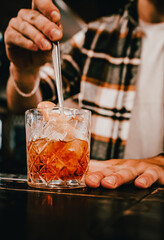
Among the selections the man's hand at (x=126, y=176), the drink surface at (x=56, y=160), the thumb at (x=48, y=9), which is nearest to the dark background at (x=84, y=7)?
the thumb at (x=48, y=9)

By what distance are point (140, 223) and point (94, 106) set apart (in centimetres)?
179

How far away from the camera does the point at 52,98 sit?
6.88 feet

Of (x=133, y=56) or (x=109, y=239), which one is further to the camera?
(x=133, y=56)

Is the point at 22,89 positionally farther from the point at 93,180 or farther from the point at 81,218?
the point at 81,218

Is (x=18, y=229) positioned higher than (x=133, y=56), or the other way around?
(x=133, y=56)

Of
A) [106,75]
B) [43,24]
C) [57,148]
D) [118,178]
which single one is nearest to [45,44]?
[43,24]

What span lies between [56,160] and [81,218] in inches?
12.6

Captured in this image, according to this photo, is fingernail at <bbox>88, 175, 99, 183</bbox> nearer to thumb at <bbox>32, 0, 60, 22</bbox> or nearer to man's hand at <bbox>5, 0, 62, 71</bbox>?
man's hand at <bbox>5, 0, 62, 71</bbox>

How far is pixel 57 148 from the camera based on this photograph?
662 millimetres

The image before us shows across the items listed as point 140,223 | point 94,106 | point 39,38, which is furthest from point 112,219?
point 94,106

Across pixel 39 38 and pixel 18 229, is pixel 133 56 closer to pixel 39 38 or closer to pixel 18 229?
pixel 39 38

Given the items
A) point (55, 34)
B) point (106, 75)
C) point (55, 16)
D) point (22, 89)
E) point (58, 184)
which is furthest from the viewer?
point (106, 75)

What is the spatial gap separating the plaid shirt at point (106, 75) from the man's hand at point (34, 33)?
1.89 feet

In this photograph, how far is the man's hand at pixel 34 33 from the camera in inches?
37.7
